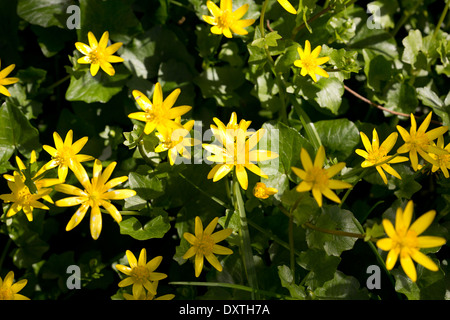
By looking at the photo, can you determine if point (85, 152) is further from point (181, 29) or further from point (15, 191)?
point (181, 29)

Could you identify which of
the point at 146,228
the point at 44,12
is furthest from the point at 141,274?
the point at 44,12

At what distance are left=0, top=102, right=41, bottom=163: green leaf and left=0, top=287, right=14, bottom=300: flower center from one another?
1.40 feet

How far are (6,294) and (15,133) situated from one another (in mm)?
535

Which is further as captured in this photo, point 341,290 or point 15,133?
point 15,133

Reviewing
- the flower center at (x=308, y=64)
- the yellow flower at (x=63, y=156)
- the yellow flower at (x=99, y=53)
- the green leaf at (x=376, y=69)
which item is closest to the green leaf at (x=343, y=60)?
the flower center at (x=308, y=64)

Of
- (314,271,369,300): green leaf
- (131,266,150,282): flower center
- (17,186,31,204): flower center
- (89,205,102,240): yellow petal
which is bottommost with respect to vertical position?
(314,271,369,300): green leaf

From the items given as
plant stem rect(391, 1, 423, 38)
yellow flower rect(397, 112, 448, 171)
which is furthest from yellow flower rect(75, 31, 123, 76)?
plant stem rect(391, 1, 423, 38)

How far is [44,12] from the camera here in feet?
5.41

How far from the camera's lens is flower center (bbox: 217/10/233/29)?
1377 millimetres

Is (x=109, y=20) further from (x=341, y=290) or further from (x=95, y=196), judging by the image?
(x=341, y=290)

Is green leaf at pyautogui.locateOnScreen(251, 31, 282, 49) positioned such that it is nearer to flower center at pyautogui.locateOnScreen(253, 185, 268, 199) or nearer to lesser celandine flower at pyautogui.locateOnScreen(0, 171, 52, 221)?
flower center at pyautogui.locateOnScreen(253, 185, 268, 199)

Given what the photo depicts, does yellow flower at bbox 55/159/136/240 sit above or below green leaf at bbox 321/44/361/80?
below

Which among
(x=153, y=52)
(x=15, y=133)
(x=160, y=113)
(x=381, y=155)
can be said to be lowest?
(x=381, y=155)
